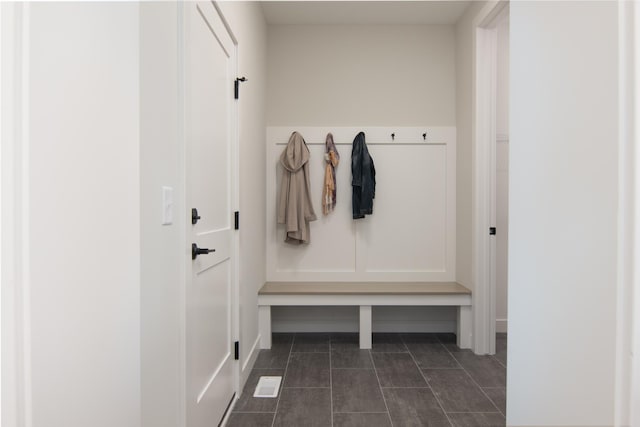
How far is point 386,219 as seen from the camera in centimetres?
335

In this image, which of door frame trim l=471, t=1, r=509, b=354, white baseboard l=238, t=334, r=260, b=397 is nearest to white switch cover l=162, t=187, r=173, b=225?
white baseboard l=238, t=334, r=260, b=397

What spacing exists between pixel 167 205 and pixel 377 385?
1.80 m

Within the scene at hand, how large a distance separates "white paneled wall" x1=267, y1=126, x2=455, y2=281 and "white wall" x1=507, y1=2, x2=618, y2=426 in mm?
2146

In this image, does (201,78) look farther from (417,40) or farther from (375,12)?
(417,40)

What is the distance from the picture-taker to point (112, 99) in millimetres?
850

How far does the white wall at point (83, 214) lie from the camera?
2.01ft

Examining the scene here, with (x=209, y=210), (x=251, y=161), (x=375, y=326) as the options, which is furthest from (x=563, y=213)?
(x=375, y=326)

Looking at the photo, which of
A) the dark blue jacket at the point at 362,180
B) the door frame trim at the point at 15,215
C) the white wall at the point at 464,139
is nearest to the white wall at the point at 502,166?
the white wall at the point at 464,139

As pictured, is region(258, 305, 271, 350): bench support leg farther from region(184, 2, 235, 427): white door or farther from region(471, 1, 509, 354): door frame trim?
region(471, 1, 509, 354): door frame trim

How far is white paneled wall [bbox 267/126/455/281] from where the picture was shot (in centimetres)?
333

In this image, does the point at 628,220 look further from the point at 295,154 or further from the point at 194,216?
the point at 295,154

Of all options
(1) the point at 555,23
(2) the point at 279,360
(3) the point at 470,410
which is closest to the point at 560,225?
(1) the point at 555,23

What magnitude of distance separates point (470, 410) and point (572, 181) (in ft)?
5.40

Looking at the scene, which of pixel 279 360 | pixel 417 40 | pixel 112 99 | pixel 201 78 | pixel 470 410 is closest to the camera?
pixel 112 99
